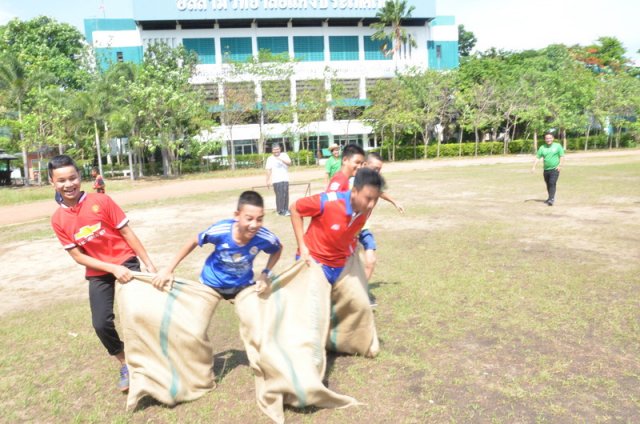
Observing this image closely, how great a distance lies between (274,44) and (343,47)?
23.8ft

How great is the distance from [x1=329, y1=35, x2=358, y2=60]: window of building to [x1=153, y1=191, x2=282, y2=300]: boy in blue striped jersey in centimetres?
5029

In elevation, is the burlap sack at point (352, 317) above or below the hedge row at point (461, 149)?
below

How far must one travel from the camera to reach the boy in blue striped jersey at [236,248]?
365 centimetres

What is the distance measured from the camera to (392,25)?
167 ft

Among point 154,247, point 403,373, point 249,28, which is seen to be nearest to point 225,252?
point 403,373

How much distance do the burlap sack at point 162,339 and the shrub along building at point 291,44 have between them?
39453 mm

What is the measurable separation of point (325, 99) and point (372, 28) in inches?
606

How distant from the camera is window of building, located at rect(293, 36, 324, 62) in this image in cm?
5097

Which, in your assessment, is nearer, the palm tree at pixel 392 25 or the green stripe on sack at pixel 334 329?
the green stripe on sack at pixel 334 329

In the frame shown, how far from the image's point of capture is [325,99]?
41719 mm

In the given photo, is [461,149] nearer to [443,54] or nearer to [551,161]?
[443,54]

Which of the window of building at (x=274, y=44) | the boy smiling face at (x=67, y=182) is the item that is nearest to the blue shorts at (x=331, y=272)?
the boy smiling face at (x=67, y=182)


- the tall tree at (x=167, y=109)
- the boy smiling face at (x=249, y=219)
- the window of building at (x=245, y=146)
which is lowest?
the boy smiling face at (x=249, y=219)

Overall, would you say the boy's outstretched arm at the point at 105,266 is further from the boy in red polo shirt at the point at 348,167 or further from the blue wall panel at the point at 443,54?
the blue wall panel at the point at 443,54
